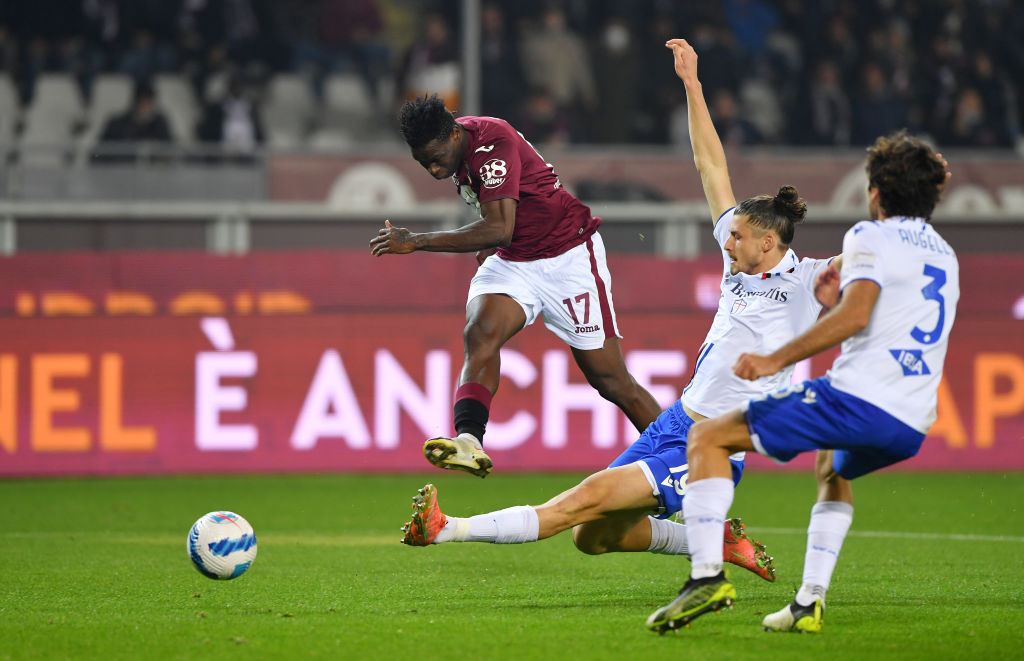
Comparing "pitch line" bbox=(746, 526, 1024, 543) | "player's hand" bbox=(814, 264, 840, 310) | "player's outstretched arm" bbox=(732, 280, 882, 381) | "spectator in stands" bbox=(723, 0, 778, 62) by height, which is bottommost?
"pitch line" bbox=(746, 526, 1024, 543)

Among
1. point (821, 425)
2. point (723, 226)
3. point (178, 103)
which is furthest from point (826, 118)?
point (821, 425)

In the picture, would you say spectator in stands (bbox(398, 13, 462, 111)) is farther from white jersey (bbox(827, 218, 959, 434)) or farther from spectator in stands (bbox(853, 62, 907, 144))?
white jersey (bbox(827, 218, 959, 434))

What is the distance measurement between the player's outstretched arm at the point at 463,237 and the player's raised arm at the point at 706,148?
987mm

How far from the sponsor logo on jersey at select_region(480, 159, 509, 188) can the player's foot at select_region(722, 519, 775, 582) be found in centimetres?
200

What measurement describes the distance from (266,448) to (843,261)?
793 centimetres

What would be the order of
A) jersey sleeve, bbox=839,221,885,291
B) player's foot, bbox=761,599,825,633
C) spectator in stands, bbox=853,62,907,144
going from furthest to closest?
spectator in stands, bbox=853,62,907,144 < player's foot, bbox=761,599,825,633 < jersey sleeve, bbox=839,221,885,291

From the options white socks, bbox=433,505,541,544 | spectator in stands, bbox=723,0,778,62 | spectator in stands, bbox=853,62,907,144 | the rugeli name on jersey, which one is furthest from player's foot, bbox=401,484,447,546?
spectator in stands, bbox=723,0,778,62

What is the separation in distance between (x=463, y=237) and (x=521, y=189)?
0.67m

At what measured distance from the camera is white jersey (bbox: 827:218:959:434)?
455 cm

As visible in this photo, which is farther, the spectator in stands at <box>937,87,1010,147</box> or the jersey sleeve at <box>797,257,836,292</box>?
the spectator in stands at <box>937,87,1010,147</box>

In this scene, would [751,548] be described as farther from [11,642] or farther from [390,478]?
[390,478]

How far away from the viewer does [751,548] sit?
5.96 meters

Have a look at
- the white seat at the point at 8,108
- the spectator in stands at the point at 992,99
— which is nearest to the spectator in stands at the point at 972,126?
the spectator in stands at the point at 992,99

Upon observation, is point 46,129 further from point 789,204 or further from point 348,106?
point 789,204
